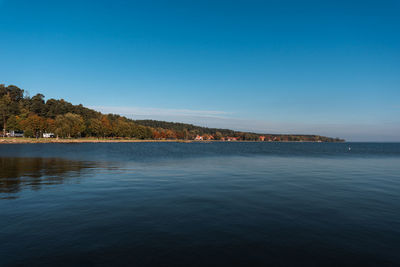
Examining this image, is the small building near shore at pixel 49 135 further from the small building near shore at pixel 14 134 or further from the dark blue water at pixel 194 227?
the dark blue water at pixel 194 227

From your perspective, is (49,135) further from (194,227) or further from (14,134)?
(194,227)

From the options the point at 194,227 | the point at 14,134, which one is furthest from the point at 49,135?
the point at 194,227

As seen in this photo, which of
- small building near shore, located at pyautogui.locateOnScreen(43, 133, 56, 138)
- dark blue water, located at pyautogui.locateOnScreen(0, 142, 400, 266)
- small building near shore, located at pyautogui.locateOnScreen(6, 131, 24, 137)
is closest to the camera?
dark blue water, located at pyautogui.locateOnScreen(0, 142, 400, 266)

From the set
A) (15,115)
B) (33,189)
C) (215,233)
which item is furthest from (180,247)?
(15,115)

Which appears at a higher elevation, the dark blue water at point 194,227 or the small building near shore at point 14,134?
the small building near shore at point 14,134

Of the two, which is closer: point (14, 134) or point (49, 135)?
point (14, 134)

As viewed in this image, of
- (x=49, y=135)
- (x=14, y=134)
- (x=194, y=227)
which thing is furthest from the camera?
(x=49, y=135)

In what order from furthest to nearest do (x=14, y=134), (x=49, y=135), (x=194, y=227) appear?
(x=49, y=135)
(x=14, y=134)
(x=194, y=227)

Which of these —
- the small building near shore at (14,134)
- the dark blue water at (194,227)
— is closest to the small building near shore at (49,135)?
the small building near shore at (14,134)

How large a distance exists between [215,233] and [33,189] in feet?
57.9

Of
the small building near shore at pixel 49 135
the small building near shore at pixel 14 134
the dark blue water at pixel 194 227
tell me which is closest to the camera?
the dark blue water at pixel 194 227

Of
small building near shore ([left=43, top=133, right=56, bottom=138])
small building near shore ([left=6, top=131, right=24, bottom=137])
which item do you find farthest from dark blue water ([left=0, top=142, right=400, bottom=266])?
small building near shore ([left=43, top=133, right=56, bottom=138])

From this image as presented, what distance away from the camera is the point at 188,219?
1302cm

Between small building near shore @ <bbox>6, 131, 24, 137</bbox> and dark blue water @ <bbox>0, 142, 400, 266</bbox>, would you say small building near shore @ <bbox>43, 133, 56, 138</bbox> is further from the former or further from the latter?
dark blue water @ <bbox>0, 142, 400, 266</bbox>
